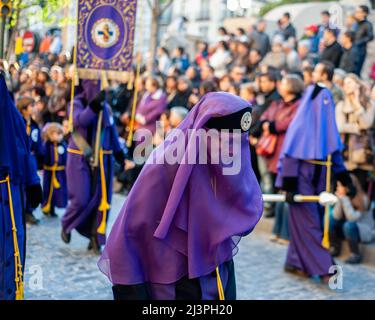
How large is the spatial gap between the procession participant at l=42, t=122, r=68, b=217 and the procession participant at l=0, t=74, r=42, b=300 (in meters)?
5.16

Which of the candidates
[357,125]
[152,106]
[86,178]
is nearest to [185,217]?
[86,178]

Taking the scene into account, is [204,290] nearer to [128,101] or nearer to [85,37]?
[85,37]

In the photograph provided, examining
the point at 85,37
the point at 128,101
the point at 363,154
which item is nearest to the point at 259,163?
the point at 363,154

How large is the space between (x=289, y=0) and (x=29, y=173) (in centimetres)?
2352

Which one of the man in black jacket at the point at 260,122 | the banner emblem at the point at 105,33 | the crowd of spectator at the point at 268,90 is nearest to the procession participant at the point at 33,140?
the crowd of spectator at the point at 268,90

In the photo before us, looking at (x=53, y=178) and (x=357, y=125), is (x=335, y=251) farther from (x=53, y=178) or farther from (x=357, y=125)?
(x=53, y=178)

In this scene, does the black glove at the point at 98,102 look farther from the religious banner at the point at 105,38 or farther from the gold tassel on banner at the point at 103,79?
the religious banner at the point at 105,38

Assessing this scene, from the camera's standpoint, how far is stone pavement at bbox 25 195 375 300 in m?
6.92

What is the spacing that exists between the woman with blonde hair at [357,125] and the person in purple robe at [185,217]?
224 inches

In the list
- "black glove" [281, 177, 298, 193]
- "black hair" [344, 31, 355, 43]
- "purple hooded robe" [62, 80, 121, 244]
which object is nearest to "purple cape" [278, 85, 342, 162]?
"black glove" [281, 177, 298, 193]

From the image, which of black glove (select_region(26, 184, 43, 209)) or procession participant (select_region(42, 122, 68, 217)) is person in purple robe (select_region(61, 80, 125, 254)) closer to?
procession participant (select_region(42, 122, 68, 217))

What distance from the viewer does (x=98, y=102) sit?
26.8ft

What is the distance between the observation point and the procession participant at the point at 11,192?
4.96 meters

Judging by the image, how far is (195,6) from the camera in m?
52.2
